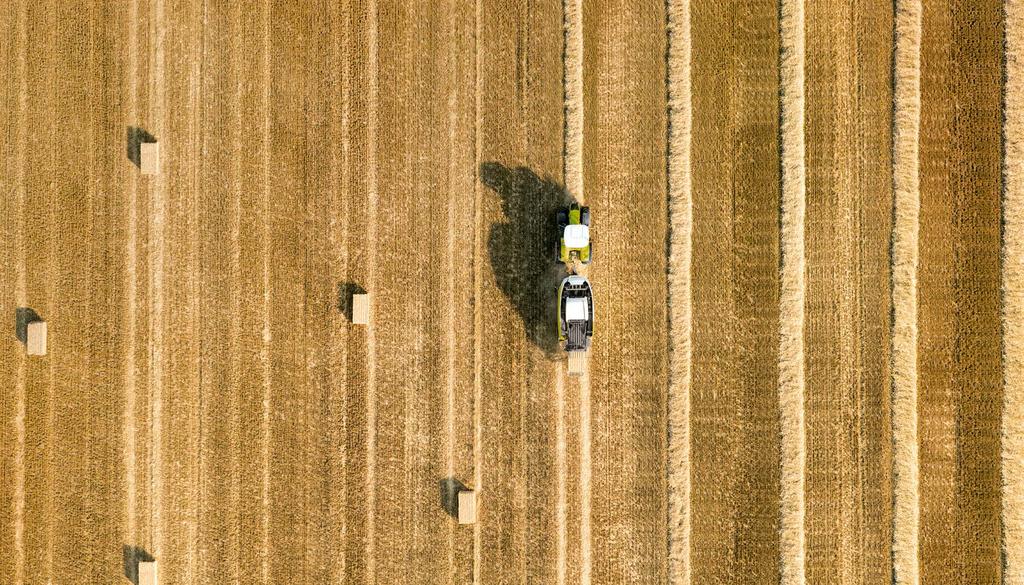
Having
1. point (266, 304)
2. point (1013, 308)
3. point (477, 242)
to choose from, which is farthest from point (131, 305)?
point (1013, 308)

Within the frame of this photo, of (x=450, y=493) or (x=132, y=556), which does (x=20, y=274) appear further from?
(x=450, y=493)

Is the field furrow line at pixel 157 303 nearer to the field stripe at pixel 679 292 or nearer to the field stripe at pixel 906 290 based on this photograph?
the field stripe at pixel 679 292

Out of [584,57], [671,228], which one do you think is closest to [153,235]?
[584,57]

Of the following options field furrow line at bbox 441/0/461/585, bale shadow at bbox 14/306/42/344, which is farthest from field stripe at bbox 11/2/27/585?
field furrow line at bbox 441/0/461/585

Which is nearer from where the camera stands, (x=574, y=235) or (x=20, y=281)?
(x=574, y=235)

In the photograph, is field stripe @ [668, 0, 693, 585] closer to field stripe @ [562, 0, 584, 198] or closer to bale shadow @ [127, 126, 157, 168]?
field stripe @ [562, 0, 584, 198]

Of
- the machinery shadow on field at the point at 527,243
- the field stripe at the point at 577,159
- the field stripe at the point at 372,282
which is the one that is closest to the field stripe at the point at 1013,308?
the field stripe at the point at 577,159
